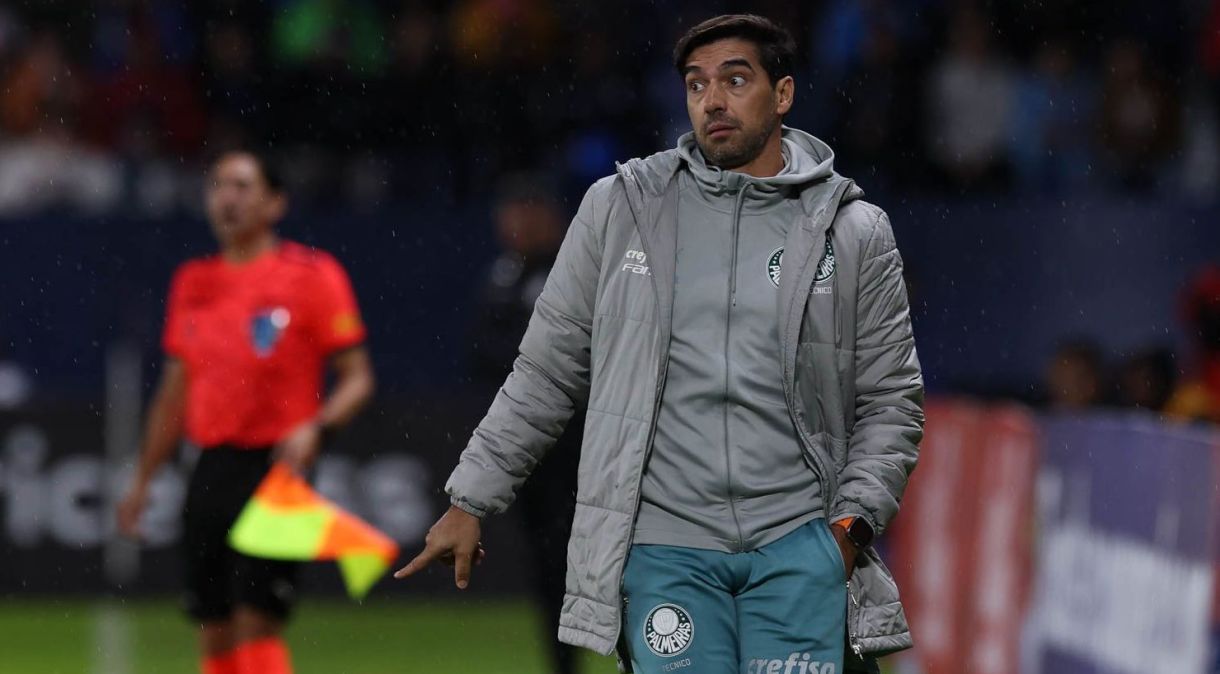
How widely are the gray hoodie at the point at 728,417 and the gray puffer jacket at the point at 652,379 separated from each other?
0.05 m

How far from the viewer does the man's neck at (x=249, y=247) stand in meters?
9.30

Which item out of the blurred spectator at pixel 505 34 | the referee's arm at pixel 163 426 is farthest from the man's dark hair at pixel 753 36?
the blurred spectator at pixel 505 34

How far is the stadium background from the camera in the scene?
1527 cm

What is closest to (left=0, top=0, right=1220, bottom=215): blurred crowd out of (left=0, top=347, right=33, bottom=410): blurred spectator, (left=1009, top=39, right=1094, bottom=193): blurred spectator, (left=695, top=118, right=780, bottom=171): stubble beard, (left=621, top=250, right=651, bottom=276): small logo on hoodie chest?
(left=1009, top=39, right=1094, bottom=193): blurred spectator

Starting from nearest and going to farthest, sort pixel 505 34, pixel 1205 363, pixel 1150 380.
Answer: pixel 1150 380 → pixel 1205 363 → pixel 505 34

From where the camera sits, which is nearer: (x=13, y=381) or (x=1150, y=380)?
(x=1150, y=380)

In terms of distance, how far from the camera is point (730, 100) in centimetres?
563

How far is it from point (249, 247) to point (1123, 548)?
3.61 m

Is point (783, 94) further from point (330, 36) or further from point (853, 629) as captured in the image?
point (330, 36)

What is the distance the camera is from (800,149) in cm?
581

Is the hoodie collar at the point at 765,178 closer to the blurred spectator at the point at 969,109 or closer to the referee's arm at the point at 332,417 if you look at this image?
the referee's arm at the point at 332,417

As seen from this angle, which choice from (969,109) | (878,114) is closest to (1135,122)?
(969,109)

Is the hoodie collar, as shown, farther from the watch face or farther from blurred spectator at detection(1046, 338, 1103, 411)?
blurred spectator at detection(1046, 338, 1103, 411)

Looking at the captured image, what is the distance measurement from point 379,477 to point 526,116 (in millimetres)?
3333
